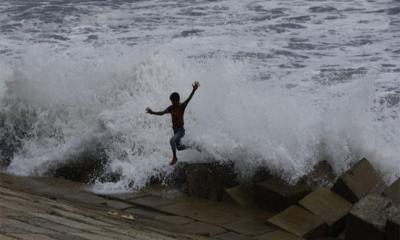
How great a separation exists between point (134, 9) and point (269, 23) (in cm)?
458

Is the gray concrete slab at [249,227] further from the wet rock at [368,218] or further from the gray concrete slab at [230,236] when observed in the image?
the wet rock at [368,218]

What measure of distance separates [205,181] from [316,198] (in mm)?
1280

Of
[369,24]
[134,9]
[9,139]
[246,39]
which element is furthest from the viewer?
[134,9]

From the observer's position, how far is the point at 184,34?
15555 millimetres

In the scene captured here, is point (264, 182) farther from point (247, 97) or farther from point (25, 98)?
point (25, 98)

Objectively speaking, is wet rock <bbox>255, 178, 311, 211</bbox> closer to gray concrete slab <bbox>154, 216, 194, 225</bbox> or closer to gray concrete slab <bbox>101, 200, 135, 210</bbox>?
gray concrete slab <bbox>154, 216, 194, 225</bbox>

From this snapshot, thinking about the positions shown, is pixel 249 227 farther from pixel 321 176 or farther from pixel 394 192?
pixel 394 192

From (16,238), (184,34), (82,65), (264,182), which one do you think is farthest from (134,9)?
(16,238)

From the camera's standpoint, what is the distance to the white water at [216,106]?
7621mm

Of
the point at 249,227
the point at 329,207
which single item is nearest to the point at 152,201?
the point at 249,227

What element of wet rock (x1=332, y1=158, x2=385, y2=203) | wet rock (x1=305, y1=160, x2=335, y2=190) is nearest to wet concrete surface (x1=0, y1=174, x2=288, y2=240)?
wet rock (x1=305, y1=160, x2=335, y2=190)

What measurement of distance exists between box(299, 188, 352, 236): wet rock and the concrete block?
58 millimetres

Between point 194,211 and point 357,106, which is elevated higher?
point 357,106

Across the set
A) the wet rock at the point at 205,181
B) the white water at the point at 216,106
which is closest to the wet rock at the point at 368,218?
the white water at the point at 216,106
